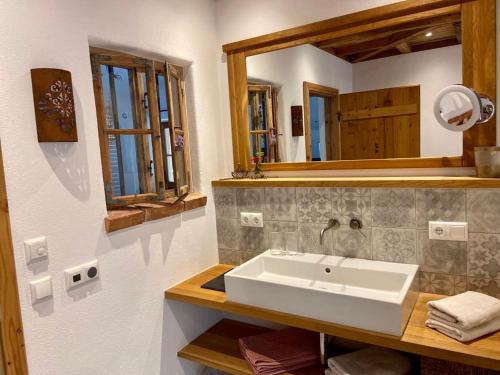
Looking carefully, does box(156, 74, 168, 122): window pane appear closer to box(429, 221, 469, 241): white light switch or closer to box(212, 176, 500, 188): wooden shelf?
box(212, 176, 500, 188): wooden shelf

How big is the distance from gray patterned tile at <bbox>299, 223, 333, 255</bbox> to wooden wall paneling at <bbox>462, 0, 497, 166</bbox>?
0.79 meters

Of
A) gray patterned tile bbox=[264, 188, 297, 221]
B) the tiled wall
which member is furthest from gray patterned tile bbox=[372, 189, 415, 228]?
gray patterned tile bbox=[264, 188, 297, 221]

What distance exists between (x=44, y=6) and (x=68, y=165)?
1.95 ft

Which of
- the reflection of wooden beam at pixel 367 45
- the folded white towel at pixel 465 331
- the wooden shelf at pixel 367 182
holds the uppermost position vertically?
the reflection of wooden beam at pixel 367 45

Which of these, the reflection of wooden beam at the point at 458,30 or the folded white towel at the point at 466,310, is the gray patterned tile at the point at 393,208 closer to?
the folded white towel at the point at 466,310

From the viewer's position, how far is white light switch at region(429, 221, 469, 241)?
1555 mm

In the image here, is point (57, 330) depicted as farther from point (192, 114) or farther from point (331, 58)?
point (331, 58)

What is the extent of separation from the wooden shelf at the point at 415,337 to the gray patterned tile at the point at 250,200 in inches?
21.1

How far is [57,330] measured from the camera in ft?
4.55

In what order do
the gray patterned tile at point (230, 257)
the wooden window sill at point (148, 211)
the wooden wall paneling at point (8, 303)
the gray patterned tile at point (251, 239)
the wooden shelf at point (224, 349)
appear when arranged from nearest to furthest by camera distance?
the wooden wall paneling at point (8, 303), the wooden window sill at point (148, 211), the wooden shelf at point (224, 349), the gray patterned tile at point (251, 239), the gray patterned tile at point (230, 257)

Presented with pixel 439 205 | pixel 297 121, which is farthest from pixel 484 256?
pixel 297 121

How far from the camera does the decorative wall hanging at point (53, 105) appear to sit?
4.26 feet

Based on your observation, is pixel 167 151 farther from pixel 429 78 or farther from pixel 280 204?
pixel 429 78

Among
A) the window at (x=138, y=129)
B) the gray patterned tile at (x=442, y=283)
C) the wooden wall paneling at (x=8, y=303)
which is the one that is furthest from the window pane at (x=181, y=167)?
the gray patterned tile at (x=442, y=283)
